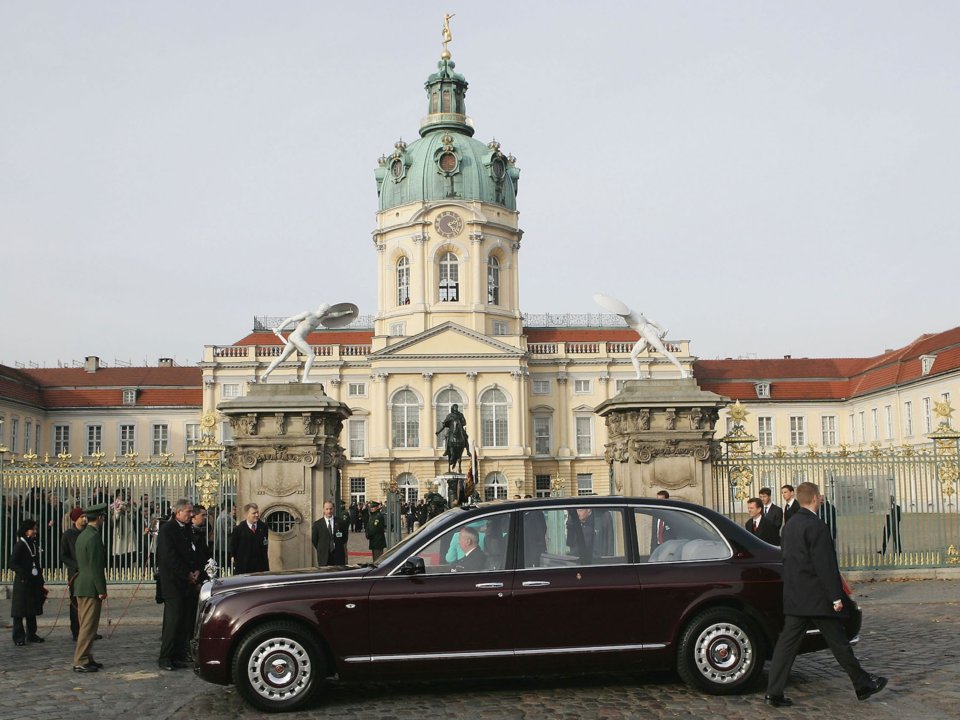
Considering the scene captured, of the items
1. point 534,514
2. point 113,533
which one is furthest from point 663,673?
point 113,533

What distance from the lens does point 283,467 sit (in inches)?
607

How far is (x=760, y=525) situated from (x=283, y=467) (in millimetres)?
6806

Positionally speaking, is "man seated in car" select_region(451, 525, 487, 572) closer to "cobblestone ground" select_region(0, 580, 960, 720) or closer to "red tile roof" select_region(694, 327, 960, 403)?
"cobblestone ground" select_region(0, 580, 960, 720)

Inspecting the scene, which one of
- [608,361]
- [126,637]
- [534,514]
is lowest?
[126,637]

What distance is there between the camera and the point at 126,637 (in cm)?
1294

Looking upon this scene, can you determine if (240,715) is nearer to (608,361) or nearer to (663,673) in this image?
(663,673)

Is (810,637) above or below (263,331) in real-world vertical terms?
below

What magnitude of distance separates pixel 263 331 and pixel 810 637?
6625 centimetres

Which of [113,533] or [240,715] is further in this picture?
[113,533]

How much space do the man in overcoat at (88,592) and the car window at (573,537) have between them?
4530mm

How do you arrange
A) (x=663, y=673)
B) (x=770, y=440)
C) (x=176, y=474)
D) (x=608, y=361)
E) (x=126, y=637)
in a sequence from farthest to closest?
1. (x=770, y=440)
2. (x=608, y=361)
3. (x=176, y=474)
4. (x=126, y=637)
5. (x=663, y=673)

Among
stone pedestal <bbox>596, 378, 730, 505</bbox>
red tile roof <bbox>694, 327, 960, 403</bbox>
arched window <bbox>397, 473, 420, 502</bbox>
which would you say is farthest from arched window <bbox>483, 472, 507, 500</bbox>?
stone pedestal <bbox>596, 378, 730, 505</bbox>

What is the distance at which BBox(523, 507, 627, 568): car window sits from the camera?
28.1ft

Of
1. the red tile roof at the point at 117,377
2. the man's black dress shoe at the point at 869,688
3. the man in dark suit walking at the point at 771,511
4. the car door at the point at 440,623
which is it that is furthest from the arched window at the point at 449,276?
the man's black dress shoe at the point at 869,688
